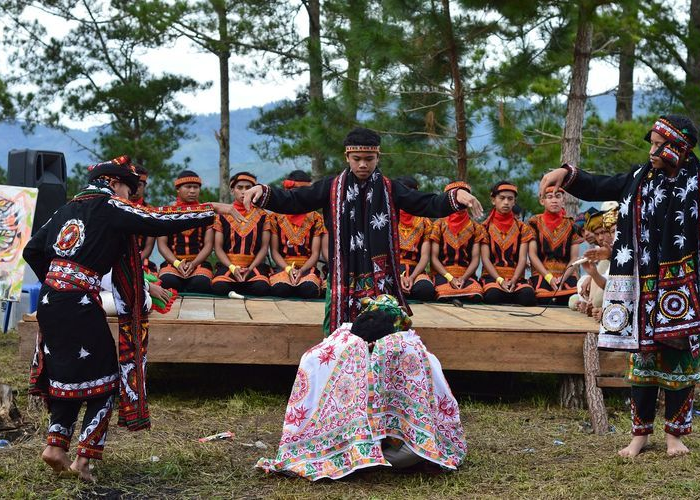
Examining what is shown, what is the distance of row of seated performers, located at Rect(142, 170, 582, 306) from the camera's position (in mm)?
8258

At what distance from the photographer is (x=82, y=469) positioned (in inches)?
168

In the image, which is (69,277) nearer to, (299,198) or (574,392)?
(299,198)

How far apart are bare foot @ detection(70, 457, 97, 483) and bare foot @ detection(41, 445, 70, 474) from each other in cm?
4

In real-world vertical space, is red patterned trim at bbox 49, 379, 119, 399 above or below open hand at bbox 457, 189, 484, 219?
below

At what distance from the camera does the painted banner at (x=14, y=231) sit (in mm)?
7910

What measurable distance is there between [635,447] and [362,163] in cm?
205

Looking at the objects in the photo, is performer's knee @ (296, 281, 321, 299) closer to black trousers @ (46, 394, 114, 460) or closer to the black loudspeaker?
the black loudspeaker

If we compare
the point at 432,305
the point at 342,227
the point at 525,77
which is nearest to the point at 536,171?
the point at 525,77

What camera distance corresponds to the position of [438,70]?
404 inches

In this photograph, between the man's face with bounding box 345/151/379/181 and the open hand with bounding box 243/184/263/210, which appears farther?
the man's face with bounding box 345/151/379/181

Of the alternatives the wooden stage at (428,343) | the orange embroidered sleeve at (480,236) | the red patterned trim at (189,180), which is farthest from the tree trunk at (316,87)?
the wooden stage at (428,343)

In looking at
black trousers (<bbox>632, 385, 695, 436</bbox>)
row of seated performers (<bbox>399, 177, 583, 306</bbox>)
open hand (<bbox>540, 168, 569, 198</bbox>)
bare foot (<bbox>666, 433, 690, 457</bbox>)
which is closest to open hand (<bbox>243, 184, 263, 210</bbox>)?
open hand (<bbox>540, 168, 569, 198</bbox>)

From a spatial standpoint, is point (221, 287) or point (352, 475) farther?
point (221, 287)

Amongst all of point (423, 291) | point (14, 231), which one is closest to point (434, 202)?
point (423, 291)
